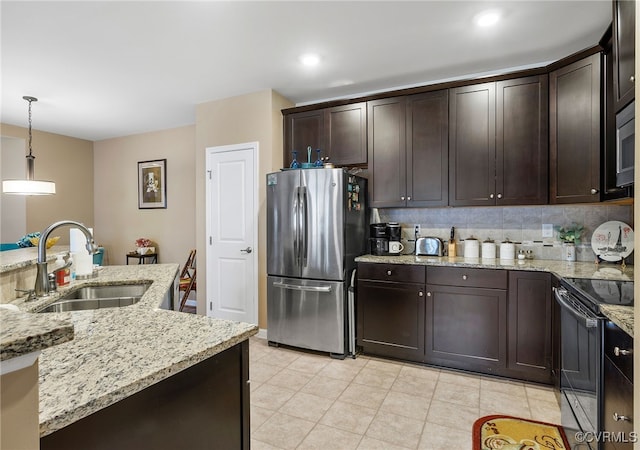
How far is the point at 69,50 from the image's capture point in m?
2.83

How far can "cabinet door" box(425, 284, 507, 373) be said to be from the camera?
270 cm

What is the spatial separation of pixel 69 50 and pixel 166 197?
2.76m

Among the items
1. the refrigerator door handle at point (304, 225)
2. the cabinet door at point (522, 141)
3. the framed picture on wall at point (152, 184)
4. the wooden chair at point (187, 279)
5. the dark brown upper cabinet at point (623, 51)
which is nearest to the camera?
the dark brown upper cabinet at point (623, 51)

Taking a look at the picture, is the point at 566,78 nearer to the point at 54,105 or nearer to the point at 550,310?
the point at 550,310

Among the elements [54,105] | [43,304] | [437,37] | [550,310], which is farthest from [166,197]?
[550,310]

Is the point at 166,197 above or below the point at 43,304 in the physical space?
above

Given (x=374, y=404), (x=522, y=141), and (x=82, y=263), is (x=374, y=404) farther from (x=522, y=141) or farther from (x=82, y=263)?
(x=522, y=141)

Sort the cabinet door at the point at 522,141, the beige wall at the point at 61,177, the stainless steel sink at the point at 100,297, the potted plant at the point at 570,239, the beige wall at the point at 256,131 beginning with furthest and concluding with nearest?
the beige wall at the point at 61,177 < the beige wall at the point at 256,131 < the potted plant at the point at 570,239 < the cabinet door at the point at 522,141 < the stainless steel sink at the point at 100,297

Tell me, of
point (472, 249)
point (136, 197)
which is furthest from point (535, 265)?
point (136, 197)

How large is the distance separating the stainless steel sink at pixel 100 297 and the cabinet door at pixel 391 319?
186 cm

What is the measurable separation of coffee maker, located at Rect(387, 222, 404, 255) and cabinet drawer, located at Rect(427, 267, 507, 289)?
0.49 meters

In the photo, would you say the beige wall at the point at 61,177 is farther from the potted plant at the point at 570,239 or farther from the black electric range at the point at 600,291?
the potted plant at the point at 570,239

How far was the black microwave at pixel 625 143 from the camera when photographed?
176 centimetres

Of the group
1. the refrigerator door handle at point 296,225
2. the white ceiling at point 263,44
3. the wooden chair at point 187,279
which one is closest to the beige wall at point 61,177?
the white ceiling at point 263,44
